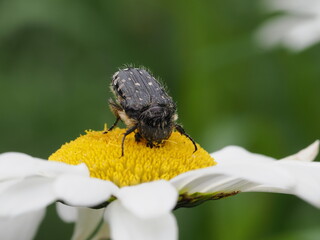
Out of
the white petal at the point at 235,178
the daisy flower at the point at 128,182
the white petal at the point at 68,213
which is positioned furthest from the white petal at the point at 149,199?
the white petal at the point at 68,213

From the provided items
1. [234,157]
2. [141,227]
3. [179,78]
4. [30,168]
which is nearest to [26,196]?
[30,168]

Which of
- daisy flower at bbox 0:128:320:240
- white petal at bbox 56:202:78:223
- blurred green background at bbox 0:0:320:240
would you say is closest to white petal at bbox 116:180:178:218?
daisy flower at bbox 0:128:320:240

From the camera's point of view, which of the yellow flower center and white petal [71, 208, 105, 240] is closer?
the yellow flower center

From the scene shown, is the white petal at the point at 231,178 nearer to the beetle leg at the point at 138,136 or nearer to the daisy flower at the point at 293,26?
the beetle leg at the point at 138,136

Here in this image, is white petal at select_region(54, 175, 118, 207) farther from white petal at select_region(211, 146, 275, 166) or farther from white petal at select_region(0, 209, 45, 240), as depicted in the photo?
white petal at select_region(211, 146, 275, 166)

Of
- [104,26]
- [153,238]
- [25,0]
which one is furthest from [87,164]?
[104,26]

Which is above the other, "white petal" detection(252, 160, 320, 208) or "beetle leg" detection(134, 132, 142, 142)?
"beetle leg" detection(134, 132, 142, 142)
